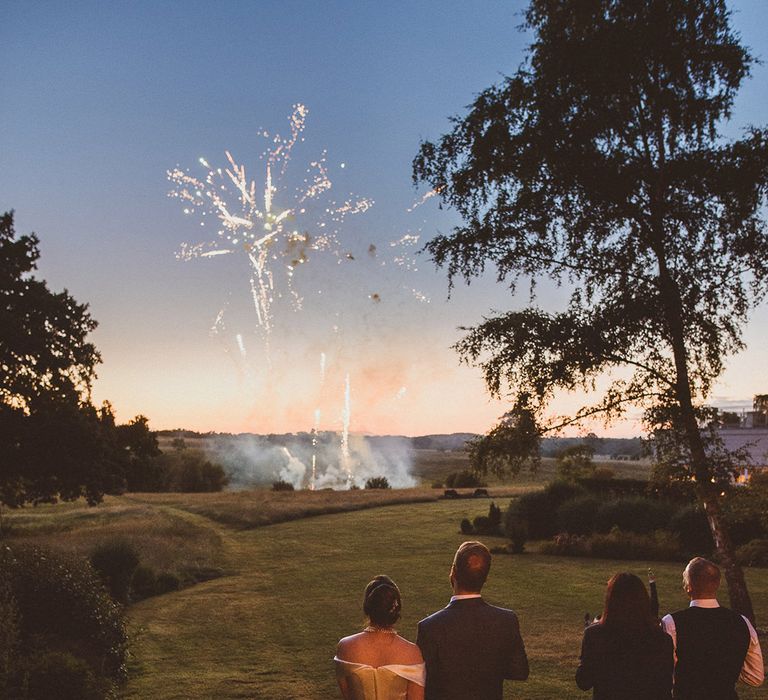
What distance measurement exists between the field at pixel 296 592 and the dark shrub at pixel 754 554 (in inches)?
58.4

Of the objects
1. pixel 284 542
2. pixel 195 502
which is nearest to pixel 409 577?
pixel 284 542

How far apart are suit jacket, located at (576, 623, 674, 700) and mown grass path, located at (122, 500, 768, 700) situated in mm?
7355

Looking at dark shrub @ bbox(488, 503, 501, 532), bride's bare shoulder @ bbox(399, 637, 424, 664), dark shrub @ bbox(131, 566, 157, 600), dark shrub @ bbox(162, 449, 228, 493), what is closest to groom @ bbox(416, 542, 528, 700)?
bride's bare shoulder @ bbox(399, 637, 424, 664)

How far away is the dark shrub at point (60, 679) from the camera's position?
10.7m

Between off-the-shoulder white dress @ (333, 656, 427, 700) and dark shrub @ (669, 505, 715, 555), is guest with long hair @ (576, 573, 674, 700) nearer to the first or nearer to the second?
off-the-shoulder white dress @ (333, 656, 427, 700)

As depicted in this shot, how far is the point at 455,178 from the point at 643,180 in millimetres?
3866

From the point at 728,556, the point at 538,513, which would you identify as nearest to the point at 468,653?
the point at 728,556

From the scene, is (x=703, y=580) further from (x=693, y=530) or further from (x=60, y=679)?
(x=693, y=530)

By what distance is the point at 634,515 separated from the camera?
34812mm

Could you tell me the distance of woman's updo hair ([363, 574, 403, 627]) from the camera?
533cm

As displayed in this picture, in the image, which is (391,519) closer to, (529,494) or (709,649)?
(529,494)

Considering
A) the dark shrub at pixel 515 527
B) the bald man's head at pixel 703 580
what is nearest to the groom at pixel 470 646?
the bald man's head at pixel 703 580

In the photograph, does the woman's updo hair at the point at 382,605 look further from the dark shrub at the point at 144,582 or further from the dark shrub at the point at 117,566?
the dark shrub at the point at 144,582

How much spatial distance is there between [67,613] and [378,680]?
10976 mm
